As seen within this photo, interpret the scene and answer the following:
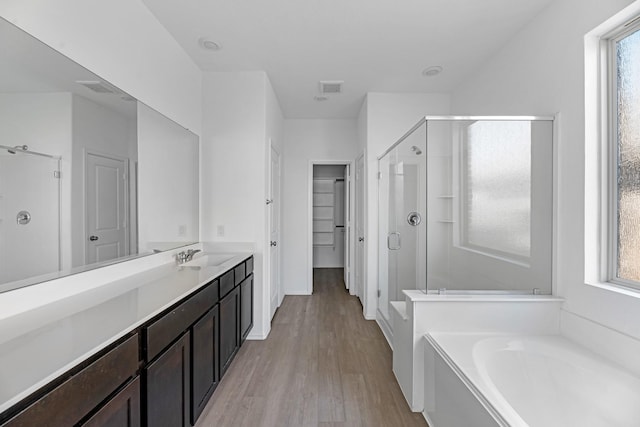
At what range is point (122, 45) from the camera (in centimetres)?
194

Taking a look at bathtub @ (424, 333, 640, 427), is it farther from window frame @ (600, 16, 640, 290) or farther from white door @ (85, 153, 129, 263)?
white door @ (85, 153, 129, 263)

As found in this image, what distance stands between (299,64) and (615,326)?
9.81 ft

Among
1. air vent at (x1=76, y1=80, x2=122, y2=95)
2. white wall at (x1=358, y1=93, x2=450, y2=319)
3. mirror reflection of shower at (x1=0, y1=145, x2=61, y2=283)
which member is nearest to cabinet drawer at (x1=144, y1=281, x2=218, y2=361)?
mirror reflection of shower at (x1=0, y1=145, x2=61, y2=283)

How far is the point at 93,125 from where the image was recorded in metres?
1.68

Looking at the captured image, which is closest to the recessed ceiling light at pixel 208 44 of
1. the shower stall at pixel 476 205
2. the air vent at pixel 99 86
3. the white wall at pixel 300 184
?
the air vent at pixel 99 86

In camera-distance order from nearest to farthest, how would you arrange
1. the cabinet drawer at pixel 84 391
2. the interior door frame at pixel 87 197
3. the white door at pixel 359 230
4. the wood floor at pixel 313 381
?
the cabinet drawer at pixel 84 391
the interior door frame at pixel 87 197
the wood floor at pixel 313 381
the white door at pixel 359 230

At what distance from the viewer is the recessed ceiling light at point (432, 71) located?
3126 millimetres

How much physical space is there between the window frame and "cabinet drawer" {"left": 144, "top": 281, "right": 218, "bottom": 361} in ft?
7.65

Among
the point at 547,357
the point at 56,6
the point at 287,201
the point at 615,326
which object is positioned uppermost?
the point at 56,6

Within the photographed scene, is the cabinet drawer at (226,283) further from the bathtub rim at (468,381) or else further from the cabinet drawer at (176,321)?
the bathtub rim at (468,381)

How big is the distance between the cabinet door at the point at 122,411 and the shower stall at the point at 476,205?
174 cm

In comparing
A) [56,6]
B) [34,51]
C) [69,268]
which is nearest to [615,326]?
[69,268]

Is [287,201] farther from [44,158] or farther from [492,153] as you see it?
[44,158]

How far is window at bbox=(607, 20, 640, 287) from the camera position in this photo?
5.49ft
